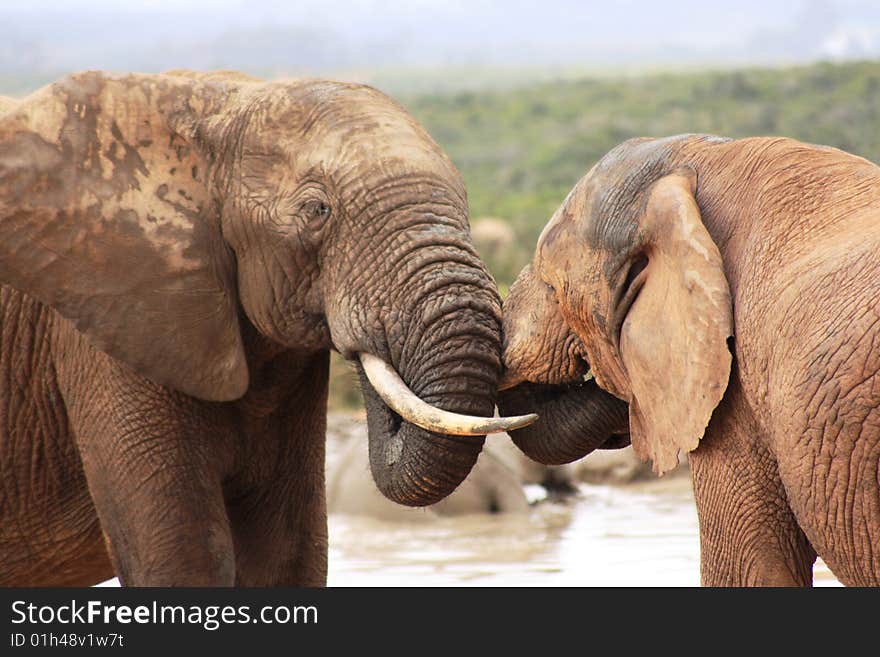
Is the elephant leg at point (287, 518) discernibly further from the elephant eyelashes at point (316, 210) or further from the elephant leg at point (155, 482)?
the elephant eyelashes at point (316, 210)

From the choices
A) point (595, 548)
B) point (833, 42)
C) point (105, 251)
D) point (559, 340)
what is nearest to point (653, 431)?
point (559, 340)

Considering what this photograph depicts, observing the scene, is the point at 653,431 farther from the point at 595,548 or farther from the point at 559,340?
the point at 595,548

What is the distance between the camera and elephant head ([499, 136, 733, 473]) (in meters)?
4.02

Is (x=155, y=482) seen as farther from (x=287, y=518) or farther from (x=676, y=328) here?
(x=676, y=328)

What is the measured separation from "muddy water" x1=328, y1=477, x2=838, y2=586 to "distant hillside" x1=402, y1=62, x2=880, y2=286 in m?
12.6

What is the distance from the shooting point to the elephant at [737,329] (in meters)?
3.59

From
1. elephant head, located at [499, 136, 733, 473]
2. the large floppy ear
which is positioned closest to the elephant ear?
elephant head, located at [499, 136, 733, 473]

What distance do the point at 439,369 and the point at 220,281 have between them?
76 centimetres

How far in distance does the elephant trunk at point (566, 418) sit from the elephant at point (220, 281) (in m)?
0.37

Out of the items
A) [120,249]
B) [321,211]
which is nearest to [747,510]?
[321,211]

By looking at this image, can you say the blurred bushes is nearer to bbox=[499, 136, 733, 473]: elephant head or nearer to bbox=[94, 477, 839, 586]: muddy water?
bbox=[94, 477, 839, 586]: muddy water

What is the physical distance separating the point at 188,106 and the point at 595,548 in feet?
14.0

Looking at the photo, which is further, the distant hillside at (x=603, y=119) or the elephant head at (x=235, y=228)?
the distant hillside at (x=603, y=119)

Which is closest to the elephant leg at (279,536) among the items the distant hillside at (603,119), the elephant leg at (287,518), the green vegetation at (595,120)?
the elephant leg at (287,518)
